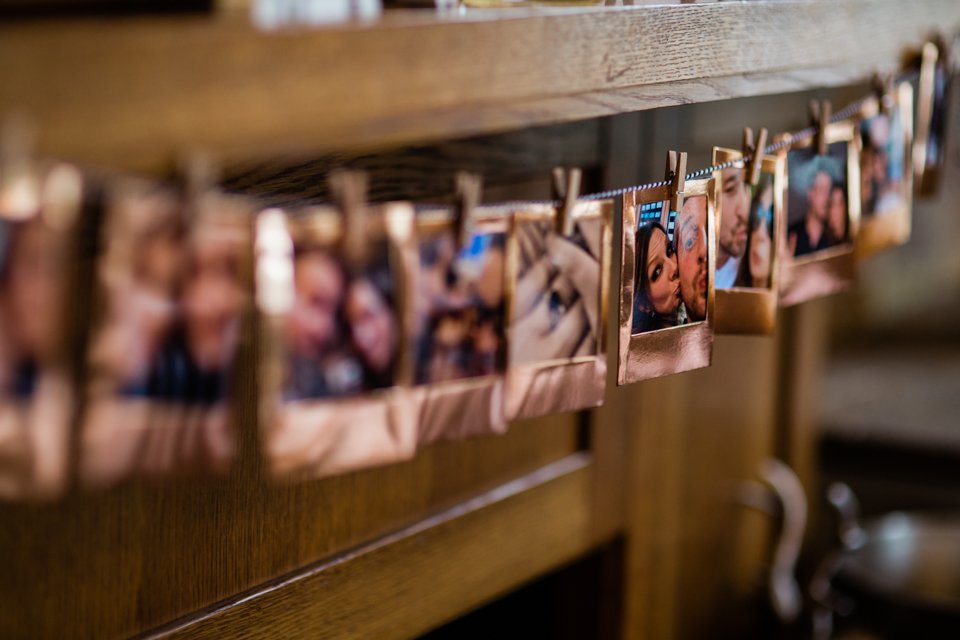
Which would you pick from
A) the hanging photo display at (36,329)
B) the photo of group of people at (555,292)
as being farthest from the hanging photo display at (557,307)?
the hanging photo display at (36,329)

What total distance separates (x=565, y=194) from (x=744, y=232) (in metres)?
0.33

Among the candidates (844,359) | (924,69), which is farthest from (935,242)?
(924,69)

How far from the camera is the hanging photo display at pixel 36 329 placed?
59 cm

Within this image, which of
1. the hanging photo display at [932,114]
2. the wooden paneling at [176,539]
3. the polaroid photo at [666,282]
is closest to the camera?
the wooden paneling at [176,539]

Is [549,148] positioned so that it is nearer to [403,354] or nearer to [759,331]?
[759,331]

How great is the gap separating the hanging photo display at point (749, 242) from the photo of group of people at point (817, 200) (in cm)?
6

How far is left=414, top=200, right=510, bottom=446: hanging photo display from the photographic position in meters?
0.77

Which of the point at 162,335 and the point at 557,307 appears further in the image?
the point at 557,307

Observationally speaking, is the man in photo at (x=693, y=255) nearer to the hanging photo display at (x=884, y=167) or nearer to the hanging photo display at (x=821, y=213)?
the hanging photo display at (x=821, y=213)

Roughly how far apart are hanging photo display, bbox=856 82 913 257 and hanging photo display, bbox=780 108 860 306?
6 centimetres

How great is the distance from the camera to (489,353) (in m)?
0.84

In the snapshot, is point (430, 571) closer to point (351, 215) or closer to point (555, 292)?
point (555, 292)

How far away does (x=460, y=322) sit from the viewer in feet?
2.65

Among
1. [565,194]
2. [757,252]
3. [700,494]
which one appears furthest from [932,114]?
[565,194]
